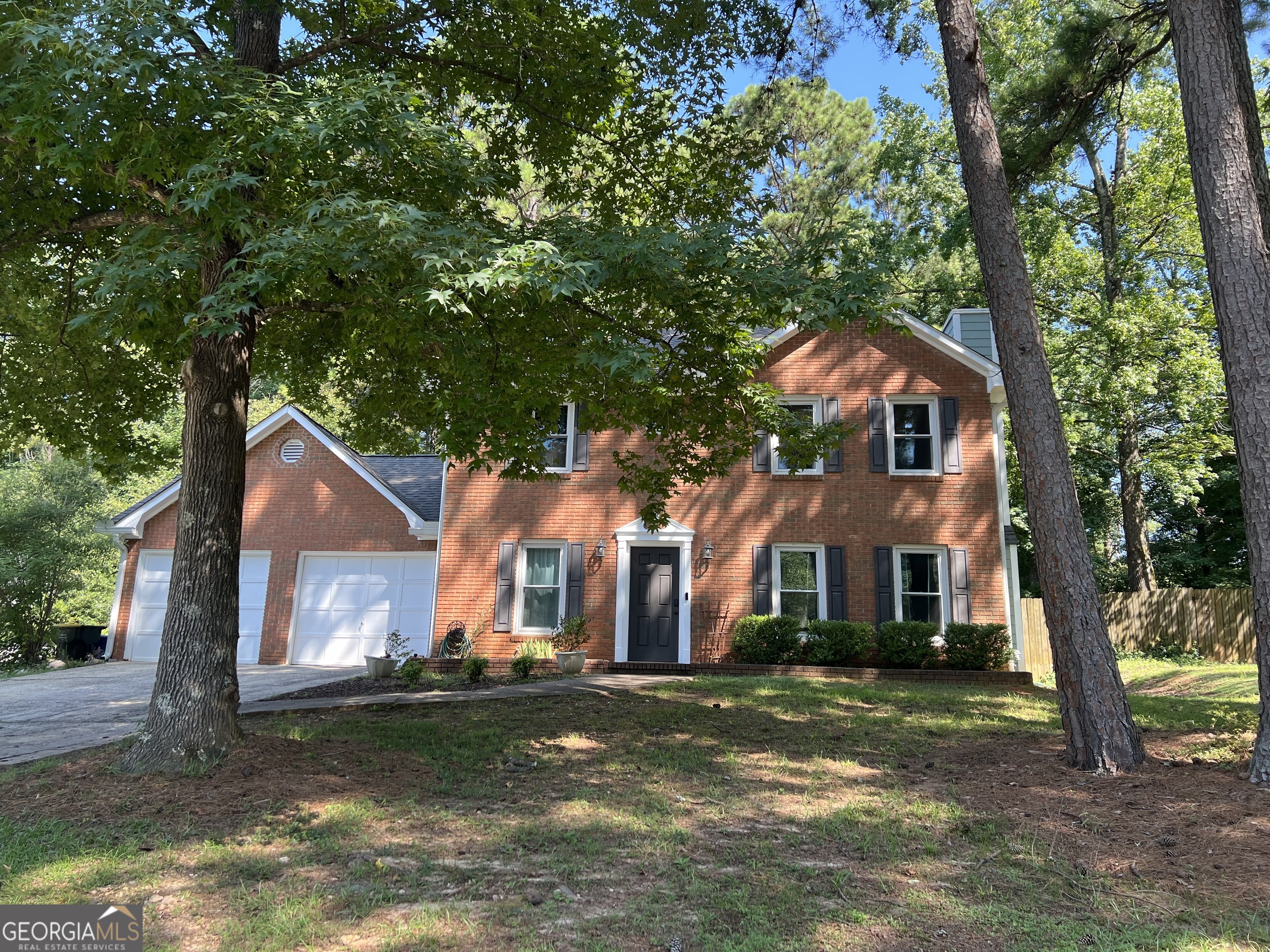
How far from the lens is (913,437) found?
15.0 meters

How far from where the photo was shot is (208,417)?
6.55 m

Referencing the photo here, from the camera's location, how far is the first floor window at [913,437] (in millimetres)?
14914

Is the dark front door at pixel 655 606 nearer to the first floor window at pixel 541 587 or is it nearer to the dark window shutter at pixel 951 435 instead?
the first floor window at pixel 541 587

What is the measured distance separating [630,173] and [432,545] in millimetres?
9679

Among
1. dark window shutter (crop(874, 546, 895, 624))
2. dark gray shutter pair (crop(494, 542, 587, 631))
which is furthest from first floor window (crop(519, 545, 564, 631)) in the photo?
dark window shutter (crop(874, 546, 895, 624))

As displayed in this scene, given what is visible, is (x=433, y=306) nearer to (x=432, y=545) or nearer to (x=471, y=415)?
(x=471, y=415)

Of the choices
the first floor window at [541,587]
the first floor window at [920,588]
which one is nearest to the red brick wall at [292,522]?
the first floor window at [541,587]

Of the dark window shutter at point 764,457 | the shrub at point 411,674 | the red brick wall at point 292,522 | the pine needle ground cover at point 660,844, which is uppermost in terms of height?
the dark window shutter at point 764,457

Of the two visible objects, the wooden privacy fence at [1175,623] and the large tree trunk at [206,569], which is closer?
the large tree trunk at [206,569]

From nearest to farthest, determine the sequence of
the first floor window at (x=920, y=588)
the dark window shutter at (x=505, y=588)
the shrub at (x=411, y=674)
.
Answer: the shrub at (x=411, y=674)
the first floor window at (x=920, y=588)
the dark window shutter at (x=505, y=588)

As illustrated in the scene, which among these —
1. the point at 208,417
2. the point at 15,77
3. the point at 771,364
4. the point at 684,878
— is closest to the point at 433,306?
the point at 208,417

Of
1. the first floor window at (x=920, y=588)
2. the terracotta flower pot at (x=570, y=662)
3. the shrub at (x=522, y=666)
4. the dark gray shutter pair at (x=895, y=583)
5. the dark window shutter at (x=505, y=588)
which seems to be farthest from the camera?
the dark window shutter at (x=505, y=588)

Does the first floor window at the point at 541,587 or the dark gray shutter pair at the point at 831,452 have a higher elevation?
the dark gray shutter pair at the point at 831,452

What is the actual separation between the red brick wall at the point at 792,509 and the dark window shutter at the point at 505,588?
0.45 ft
